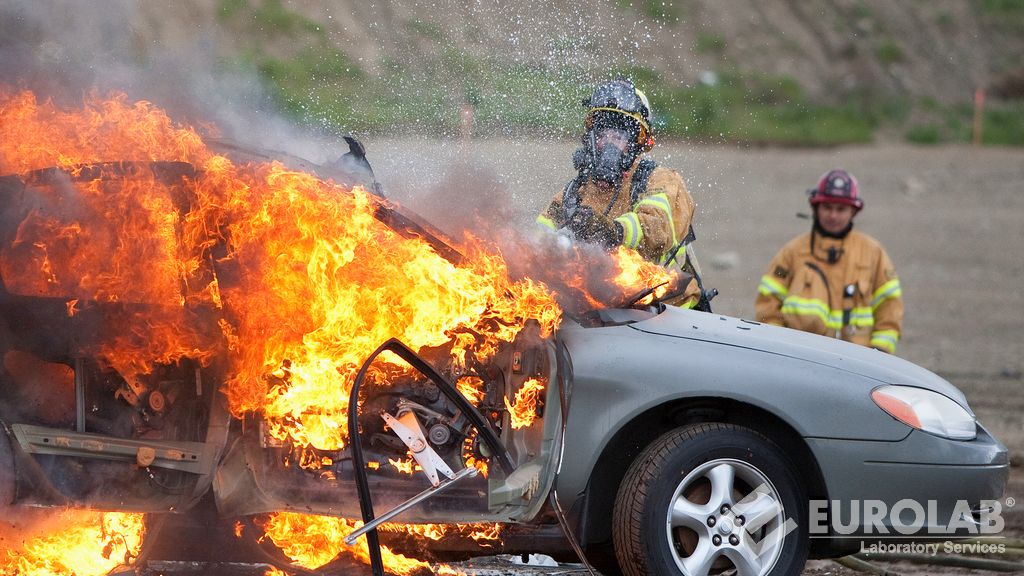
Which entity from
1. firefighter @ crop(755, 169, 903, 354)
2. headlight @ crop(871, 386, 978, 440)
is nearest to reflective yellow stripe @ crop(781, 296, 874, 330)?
firefighter @ crop(755, 169, 903, 354)

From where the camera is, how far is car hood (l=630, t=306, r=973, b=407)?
18.2 ft

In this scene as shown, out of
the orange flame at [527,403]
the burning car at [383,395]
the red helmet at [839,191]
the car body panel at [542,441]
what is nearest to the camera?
the burning car at [383,395]

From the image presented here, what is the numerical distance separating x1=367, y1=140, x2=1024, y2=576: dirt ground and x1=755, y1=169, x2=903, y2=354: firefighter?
876mm

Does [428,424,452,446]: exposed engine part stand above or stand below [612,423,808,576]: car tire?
above

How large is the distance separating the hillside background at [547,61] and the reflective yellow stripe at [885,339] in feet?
7.64

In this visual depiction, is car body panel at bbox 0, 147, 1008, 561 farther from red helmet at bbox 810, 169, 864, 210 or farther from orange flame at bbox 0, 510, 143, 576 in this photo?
red helmet at bbox 810, 169, 864, 210

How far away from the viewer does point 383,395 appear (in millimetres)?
5438

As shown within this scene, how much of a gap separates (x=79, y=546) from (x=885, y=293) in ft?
18.5

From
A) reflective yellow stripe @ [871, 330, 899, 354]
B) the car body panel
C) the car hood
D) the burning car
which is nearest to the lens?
the burning car

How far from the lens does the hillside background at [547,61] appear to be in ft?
20.4

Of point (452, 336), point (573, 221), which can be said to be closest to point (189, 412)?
point (452, 336)

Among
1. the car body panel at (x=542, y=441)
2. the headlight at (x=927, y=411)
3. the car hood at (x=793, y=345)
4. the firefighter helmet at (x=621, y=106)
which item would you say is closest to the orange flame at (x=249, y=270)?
the car body panel at (x=542, y=441)

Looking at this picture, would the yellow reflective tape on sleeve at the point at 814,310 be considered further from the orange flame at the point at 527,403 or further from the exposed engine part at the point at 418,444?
the exposed engine part at the point at 418,444

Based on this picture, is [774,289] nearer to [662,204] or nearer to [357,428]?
[662,204]
